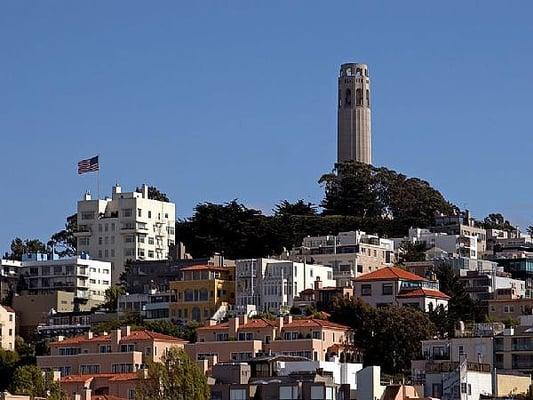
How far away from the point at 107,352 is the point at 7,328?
15.2 m

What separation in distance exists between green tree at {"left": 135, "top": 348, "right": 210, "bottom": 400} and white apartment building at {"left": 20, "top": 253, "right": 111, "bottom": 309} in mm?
43010

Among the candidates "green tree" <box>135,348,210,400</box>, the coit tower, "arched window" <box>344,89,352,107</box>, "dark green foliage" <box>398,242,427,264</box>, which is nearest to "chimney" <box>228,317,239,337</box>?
"green tree" <box>135,348,210,400</box>

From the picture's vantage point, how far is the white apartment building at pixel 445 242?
121375 millimetres

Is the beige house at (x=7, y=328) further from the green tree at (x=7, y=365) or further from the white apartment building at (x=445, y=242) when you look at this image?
the white apartment building at (x=445, y=242)

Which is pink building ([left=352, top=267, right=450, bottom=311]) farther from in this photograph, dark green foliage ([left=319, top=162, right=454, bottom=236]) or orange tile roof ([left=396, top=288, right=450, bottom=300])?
dark green foliage ([left=319, top=162, right=454, bottom=236])

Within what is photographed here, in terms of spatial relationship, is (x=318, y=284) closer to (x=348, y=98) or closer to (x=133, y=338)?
(x=133, y=338)

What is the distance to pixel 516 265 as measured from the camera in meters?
119

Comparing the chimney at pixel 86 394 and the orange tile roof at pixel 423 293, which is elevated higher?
the orange tile roof at pixel 423 293

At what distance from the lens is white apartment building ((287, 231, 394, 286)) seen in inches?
4446

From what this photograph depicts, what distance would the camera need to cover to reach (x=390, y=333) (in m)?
92.9

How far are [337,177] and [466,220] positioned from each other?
40.6 ft

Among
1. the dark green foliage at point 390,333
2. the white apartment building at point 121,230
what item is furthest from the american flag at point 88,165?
the dark green foliage at point 390,333

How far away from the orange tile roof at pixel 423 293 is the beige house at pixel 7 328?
23205 mm

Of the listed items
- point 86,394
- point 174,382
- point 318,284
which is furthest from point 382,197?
point 174,382
